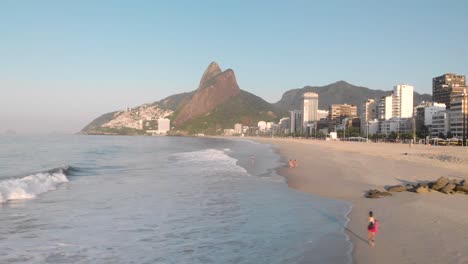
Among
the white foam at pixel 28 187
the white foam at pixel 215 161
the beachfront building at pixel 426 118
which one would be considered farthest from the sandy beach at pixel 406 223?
the beachfront building at pixel 426 118

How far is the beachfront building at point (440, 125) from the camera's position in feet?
356

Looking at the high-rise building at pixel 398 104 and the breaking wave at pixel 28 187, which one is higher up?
the high-rise building at pixel 398 104

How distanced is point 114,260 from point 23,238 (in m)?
3.47

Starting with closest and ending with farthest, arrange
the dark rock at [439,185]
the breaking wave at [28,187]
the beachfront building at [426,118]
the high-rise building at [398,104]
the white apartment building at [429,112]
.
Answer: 1. the dark rock at [439,185]
2. the breaking wave at [28,187]
3. the beachfront building at [426,118]
4. the white apartment building at [429,112]
5. the high-rise building at [398,104]

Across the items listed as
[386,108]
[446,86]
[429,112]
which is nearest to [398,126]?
[429,112]

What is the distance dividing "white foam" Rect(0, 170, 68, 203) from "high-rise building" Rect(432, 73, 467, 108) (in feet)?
555

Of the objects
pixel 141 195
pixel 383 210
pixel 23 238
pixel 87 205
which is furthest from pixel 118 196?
pixel 383 210

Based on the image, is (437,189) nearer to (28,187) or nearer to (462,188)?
(462,188)

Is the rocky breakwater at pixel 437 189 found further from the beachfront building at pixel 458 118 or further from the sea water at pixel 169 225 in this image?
the beachfront building at pixel 458 118

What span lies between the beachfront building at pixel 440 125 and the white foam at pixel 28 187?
345 ft

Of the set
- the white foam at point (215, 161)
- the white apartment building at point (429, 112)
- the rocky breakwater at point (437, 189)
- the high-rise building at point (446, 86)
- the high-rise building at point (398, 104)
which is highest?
the high-rise building at point (446, 86)

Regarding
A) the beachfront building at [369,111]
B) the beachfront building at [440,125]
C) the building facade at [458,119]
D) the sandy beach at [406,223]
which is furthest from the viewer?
the beachfront building at [369,111]

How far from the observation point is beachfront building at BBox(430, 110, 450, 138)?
10844cm

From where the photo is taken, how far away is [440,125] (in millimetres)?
111875
